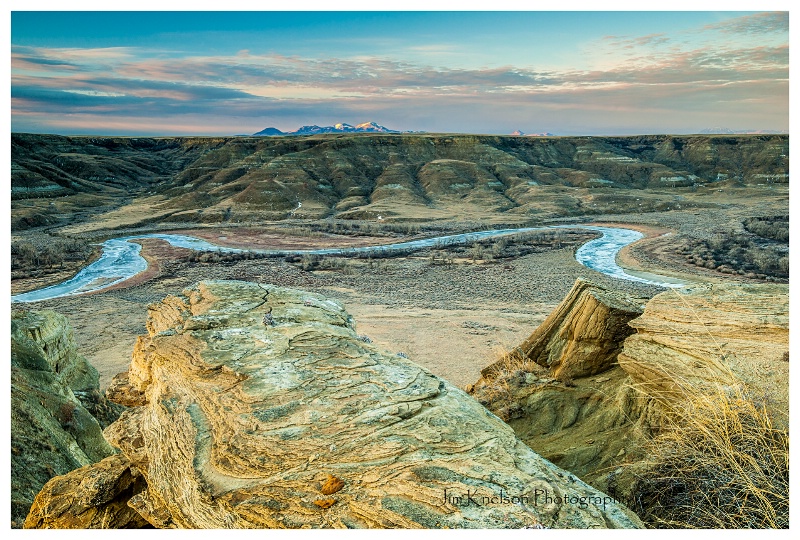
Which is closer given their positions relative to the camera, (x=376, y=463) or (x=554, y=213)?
(x=376, y=463)

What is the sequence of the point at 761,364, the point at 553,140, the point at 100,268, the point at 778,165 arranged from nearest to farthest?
the point at 761,364 < the point at 100,268 < the point at 778,165 < the point at 553,140

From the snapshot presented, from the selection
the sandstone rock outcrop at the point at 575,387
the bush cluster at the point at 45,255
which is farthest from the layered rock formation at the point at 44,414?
the bush cluster at the point at 45,255

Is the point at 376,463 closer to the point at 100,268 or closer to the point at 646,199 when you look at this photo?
the point at 100,268

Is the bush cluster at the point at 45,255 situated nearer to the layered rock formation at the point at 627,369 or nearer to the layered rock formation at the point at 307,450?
the layered rock formation at the point at 307,450

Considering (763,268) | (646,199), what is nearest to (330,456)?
(763,268)

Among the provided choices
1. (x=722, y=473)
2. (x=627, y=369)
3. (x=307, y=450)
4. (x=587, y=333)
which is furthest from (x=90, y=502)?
(x=587, y=333)

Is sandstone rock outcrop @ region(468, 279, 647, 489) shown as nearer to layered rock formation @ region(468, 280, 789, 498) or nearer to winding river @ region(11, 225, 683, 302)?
layered rock formation @ region(468, 280, 789, 498)
